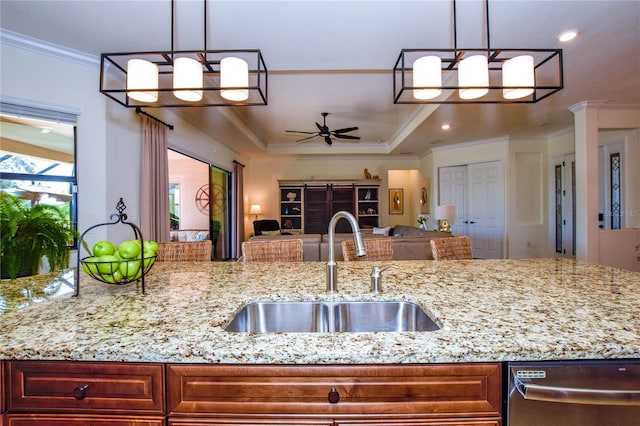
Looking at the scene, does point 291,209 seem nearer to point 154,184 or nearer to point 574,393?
point 154,184

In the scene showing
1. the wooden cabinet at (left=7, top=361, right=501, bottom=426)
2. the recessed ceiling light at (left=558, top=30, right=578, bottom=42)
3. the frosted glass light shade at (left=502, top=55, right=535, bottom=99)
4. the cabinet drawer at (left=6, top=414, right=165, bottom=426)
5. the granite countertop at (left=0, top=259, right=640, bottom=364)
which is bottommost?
the cabinet drawer at (left=6, top=414, right=165, bottom=426)

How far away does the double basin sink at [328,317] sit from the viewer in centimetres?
117

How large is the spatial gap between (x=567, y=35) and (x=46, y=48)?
4.15 meters

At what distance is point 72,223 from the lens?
2664 millimetres

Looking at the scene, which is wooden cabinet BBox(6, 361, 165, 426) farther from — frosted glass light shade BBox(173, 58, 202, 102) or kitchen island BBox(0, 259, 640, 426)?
frosted glass light shade BBox(173, 58, 202, 102)

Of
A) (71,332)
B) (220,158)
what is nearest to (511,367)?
(71,332)

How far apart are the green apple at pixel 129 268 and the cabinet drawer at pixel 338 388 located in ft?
1.71

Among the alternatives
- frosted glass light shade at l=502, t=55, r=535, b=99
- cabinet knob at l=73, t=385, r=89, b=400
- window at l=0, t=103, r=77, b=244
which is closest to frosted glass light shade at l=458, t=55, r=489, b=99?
frosted glass light shade at l=502, t=55, r=535, b=99

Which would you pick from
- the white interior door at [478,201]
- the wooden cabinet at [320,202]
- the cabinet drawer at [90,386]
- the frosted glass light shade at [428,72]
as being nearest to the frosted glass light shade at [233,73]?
the frosted glass light shade at [428,72]

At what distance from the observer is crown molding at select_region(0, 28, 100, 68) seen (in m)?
2.36

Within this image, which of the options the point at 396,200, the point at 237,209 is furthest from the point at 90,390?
the point at 396,200

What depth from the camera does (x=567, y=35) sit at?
7.73ft

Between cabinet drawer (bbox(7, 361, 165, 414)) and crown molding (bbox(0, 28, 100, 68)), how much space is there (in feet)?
9.27

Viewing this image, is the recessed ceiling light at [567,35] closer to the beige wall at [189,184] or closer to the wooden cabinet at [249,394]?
the wooden cabinet at [249,394]
